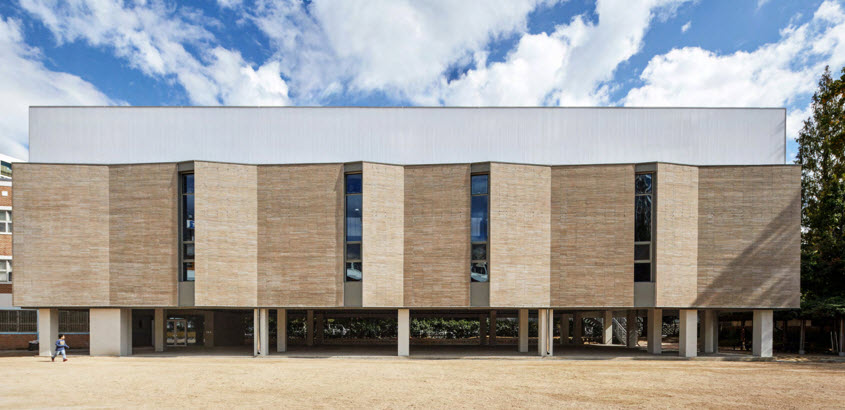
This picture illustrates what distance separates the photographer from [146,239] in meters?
22.4

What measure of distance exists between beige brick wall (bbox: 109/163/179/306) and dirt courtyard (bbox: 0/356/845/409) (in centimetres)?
335

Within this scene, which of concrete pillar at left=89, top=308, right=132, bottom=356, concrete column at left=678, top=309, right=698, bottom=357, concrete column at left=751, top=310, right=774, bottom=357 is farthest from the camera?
concrete column at left=751, top=310, right=774, bottom=357

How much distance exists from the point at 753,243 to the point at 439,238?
53.5 ft

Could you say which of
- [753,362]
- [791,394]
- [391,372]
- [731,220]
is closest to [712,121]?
[731,220]

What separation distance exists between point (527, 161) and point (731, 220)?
10.9 metres

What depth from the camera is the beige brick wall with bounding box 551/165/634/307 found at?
73.7ft

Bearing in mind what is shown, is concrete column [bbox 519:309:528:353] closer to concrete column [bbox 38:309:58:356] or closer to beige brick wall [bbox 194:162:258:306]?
beige brick wall [bbox 194:162:258:306]

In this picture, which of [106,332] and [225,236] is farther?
[106,332]

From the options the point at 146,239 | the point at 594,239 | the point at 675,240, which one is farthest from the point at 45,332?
the point at 675,240

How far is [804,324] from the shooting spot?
1073 inches

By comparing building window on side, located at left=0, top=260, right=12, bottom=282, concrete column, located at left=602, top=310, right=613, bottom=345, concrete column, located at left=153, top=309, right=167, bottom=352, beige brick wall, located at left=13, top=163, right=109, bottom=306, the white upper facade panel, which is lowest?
concrete column, located at left=602, top=310, right=613, bottom=345

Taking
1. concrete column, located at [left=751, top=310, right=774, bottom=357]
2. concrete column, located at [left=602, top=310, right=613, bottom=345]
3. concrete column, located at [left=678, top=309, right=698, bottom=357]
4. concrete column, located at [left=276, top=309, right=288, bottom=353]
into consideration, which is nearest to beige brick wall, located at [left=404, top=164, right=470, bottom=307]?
concrete column, located at [left=276, top=309, right=288, bottom=353]

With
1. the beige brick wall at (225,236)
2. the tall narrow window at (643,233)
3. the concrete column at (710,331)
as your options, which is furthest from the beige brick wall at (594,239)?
the beige brick wall at (225,236)

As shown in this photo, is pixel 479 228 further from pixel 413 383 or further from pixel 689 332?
pixel 689 332
